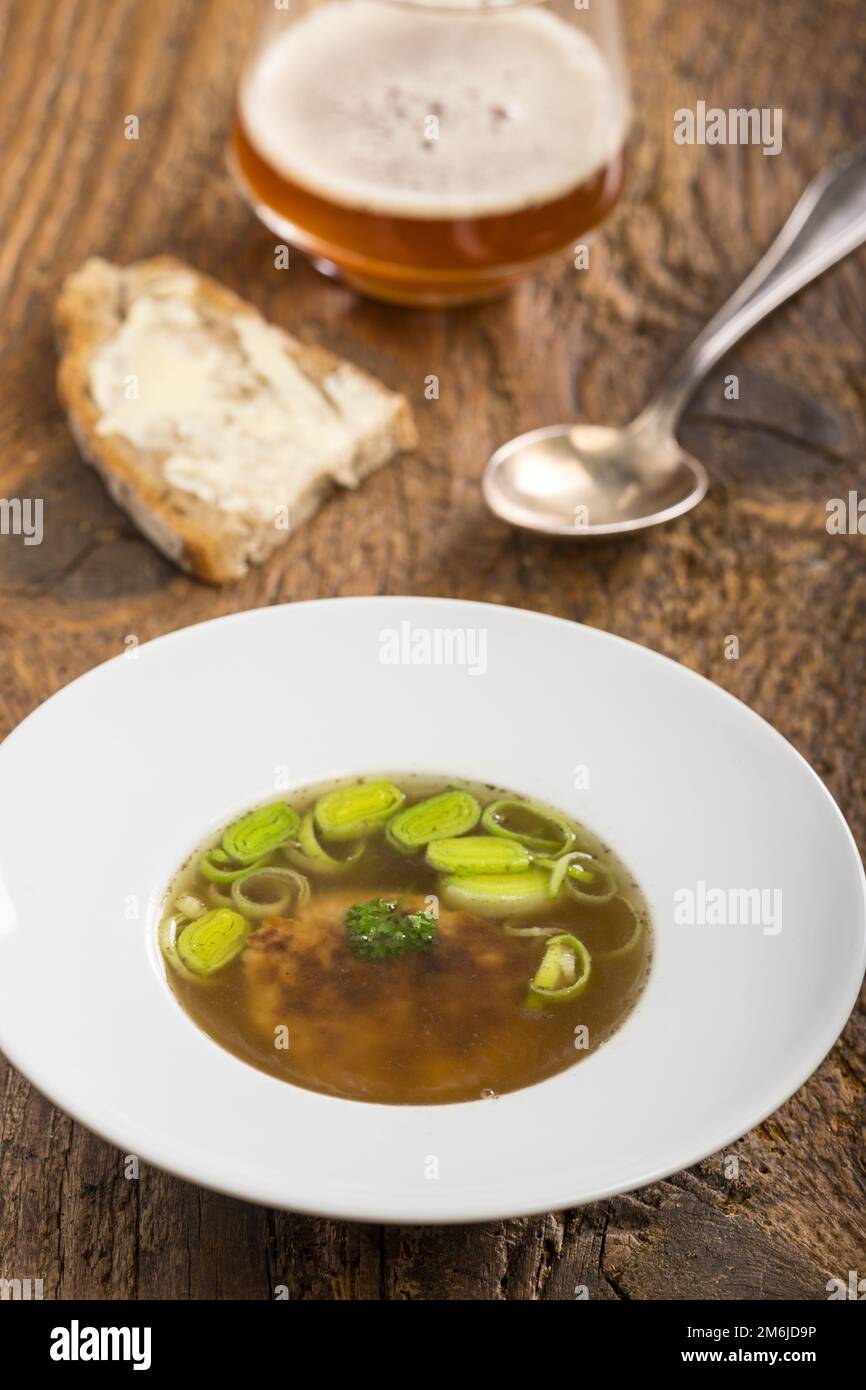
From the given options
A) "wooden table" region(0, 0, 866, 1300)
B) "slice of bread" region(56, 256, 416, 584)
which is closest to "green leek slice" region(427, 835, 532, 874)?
"wooden table" region(0, 0, 866, 1300)

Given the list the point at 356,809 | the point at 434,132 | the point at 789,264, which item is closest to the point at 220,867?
the point at 356,809

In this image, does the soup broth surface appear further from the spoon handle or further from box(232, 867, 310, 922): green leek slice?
the spoon handle

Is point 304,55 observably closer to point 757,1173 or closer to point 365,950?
point 365,950

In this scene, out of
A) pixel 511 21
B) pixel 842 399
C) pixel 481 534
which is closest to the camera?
pixel 481 534

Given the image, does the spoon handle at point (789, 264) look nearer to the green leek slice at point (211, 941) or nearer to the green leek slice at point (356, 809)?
the green leek slice at point (356, 809)

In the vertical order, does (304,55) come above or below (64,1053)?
above

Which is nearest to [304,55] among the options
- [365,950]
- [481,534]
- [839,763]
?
[481,534]
